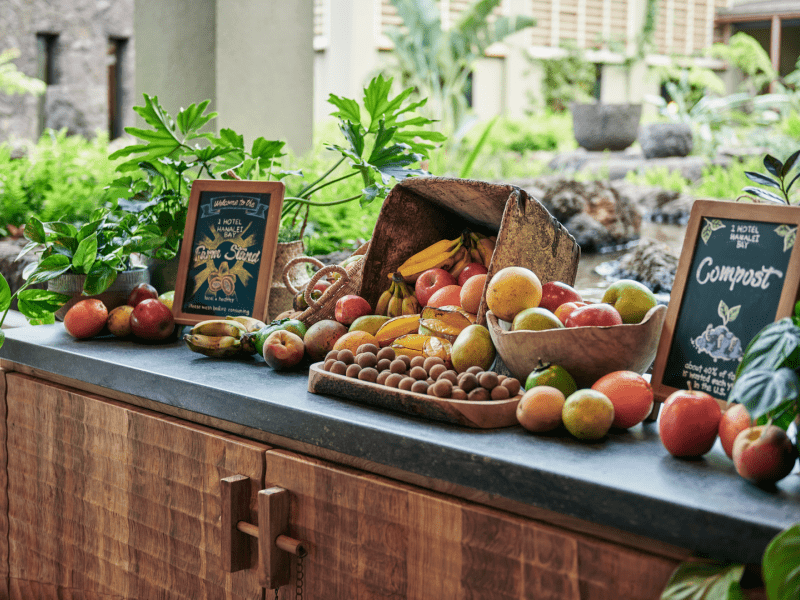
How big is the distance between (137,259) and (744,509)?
1891 mm

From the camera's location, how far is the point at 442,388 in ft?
3.84

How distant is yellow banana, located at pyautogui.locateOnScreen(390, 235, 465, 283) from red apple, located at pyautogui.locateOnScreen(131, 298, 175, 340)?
0.56 meters

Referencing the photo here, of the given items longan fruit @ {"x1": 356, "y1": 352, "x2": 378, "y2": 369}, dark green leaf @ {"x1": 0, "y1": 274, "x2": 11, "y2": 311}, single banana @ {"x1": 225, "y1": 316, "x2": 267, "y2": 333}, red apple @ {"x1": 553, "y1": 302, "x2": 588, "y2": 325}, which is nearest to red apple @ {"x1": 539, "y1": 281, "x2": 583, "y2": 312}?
red apple @ {"x1": 553, "y1": 302, "x2": 588, "y2": 325}

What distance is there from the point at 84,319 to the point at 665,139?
307 inches

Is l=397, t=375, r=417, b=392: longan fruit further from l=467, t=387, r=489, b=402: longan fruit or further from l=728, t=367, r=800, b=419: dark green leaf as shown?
l=728, t=367, r=800, b=419: dark green leaf

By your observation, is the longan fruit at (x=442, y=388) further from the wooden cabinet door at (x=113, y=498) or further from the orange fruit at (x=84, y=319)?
the orange fruit at (x=84, y=319)

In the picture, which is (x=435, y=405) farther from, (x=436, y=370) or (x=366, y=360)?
(x=366, y=360)

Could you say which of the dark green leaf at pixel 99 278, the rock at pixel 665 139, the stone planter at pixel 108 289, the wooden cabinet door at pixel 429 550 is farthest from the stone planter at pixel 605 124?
the wooden cabinet door at pixel 429 550

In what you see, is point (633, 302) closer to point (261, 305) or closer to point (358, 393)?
point (358, 393)

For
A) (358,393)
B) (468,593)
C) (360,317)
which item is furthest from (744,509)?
(360,317)

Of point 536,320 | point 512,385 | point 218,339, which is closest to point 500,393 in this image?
point 512,385

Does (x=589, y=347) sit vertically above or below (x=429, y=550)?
above

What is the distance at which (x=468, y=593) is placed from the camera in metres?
1.06

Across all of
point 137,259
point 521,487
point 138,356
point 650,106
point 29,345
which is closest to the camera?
point 521,487
